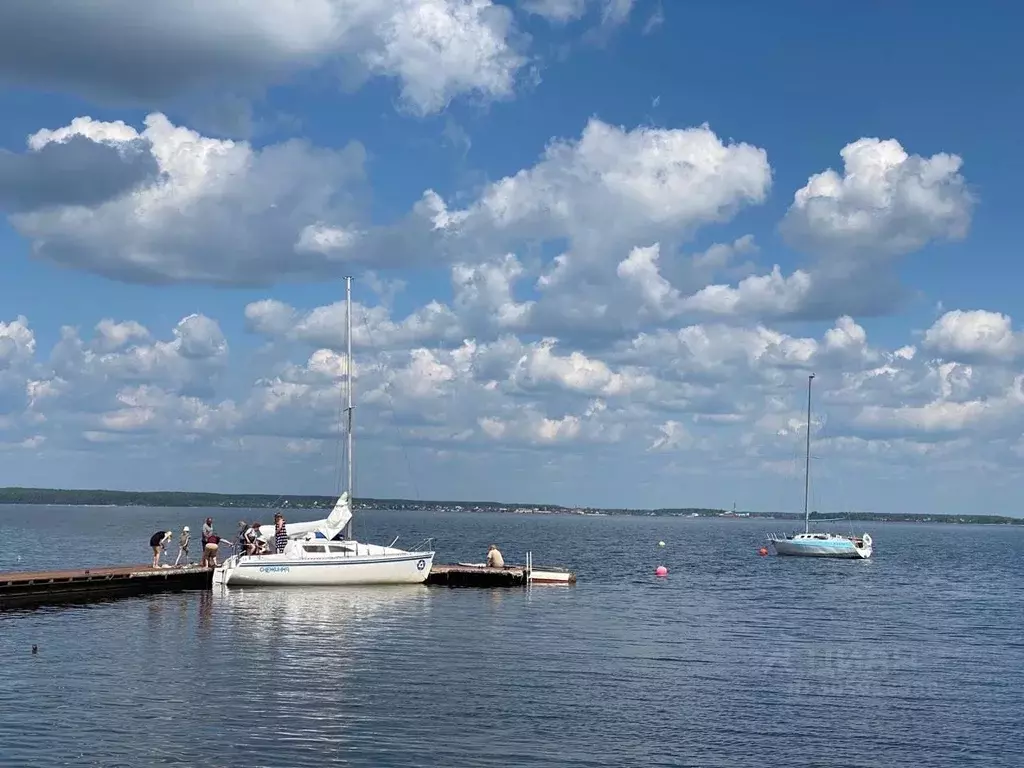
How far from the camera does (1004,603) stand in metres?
62.3

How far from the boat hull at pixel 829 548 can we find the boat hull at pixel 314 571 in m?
63.7

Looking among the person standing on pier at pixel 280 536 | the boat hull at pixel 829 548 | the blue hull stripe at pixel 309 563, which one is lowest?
the boat hull at pixel 829 548

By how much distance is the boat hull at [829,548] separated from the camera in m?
109

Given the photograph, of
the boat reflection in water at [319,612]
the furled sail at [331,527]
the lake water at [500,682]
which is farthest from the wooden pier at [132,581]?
the furled sail at [331,527]

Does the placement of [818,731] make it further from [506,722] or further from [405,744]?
[405,744]

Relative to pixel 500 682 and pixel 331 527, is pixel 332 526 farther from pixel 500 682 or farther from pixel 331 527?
pixel 500 682

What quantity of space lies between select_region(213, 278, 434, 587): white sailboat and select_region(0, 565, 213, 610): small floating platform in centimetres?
191

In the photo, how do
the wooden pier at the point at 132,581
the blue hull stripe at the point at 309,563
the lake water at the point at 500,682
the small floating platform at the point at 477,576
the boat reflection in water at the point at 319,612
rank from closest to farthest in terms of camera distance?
the lake water at the point at 500,682 → the boat reflection in water at the point at 319,612 → the wooden pier at the point at 132,581 → the blue hull stripe at the point at 309,563 → the small floating platform at the point at 477,576

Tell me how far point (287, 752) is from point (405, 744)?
102 inches

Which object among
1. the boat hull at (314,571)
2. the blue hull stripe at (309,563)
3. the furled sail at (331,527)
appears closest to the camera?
the blue hull stripe at (309,563)

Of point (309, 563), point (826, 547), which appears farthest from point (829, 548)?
point (309, 563)

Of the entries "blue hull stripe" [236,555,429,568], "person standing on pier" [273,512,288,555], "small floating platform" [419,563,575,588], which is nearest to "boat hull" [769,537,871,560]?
"small floating platform" [419,563,575,588]

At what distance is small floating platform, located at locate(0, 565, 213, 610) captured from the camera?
1813 inches

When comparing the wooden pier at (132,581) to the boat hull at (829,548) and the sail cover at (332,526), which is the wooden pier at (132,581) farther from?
the boat hull at (829,548)
